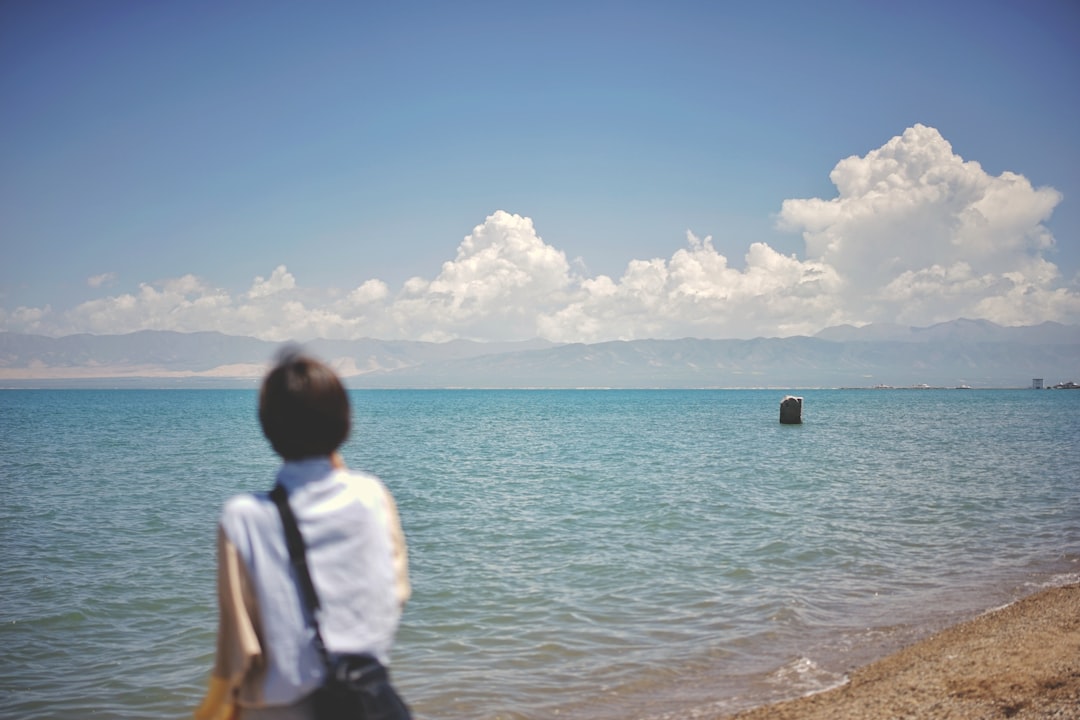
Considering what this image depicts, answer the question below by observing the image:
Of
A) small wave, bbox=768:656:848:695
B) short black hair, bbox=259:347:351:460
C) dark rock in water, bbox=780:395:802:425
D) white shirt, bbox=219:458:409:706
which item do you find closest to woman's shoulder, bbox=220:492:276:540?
white shirt, bbox=219:458:409:706

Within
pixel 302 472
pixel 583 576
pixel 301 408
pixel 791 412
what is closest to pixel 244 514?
pixel 302 472

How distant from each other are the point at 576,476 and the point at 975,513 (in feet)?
46.1

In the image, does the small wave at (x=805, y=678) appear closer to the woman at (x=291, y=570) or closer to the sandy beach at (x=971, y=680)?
the sandy beach at (x=971, y=680)

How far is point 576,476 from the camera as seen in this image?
3064cm

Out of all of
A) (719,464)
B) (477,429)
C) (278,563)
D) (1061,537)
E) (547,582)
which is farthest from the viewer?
(477,429)

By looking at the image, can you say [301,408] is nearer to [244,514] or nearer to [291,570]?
[244,514]

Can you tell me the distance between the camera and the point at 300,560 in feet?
8.63

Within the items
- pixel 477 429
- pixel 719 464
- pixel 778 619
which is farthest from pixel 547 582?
pixel 477 429

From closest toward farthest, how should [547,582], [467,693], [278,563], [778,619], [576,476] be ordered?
1. [278,563]
2. [467,693]
3. [778,619]
4. [547,582]
5. [576,476]

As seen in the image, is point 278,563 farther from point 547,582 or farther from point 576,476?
point 576,476

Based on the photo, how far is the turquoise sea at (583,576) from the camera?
9.38 meters

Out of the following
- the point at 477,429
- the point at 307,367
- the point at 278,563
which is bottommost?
the point at 477,429

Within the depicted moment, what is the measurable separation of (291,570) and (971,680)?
7635mm

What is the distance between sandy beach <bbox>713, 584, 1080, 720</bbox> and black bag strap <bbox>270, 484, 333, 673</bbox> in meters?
6.07
